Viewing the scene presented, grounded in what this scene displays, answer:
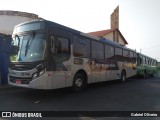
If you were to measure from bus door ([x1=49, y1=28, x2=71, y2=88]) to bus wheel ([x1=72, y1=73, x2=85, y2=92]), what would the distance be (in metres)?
0.99

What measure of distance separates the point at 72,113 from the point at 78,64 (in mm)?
4150

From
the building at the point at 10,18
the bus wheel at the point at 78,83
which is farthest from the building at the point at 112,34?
the bus wheel at the point at 78,83

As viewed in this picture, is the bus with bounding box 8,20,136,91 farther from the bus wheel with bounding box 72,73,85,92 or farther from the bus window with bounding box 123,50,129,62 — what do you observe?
the bus window with bounding box 123,50,129,62

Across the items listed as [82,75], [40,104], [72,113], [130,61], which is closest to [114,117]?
[72,113]

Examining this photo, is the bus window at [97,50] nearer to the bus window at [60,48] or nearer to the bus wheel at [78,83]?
the bus wheel at [78,83]

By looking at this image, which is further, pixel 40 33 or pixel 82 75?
pixel 82 75

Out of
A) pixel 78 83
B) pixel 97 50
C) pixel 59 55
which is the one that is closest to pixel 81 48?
pixel 78 83

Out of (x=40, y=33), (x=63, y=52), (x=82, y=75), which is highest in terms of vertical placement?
(x=40, y=33)

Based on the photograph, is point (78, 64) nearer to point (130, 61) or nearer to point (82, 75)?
point (82, 75)

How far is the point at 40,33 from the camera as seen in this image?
848 centimetres

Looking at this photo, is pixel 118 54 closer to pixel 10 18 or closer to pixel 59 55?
pixel 59 55

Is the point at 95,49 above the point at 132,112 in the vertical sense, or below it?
above

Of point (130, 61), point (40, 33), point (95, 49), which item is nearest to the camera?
point (40, 33)

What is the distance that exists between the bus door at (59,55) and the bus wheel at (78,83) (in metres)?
0.99
